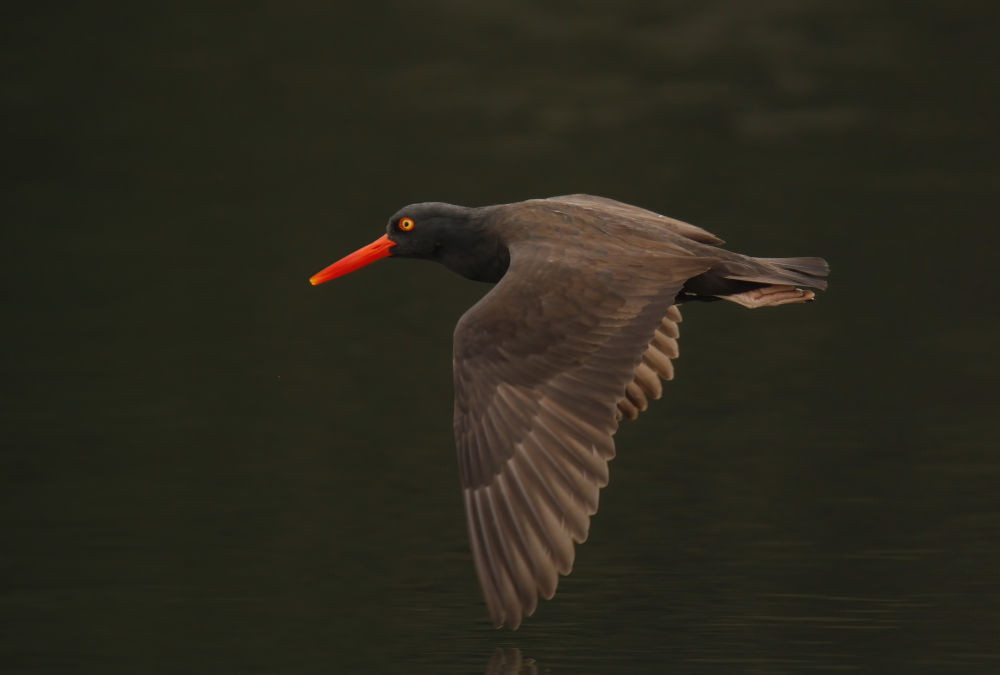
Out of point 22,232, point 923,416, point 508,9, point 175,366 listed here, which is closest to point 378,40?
point 508,9

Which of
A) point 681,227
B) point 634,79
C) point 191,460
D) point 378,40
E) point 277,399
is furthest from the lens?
point 378,40

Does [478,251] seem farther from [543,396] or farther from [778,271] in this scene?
[543,396]

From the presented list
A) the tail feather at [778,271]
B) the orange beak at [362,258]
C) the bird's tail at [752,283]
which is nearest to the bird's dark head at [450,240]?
the orange beak at [362,258]

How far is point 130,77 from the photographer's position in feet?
90.1

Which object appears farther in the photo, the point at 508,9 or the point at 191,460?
the point at 508,9

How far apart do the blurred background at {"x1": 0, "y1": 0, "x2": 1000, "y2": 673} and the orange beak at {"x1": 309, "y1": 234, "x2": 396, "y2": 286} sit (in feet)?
3.75

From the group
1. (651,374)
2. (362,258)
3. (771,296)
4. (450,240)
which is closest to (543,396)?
(771,296)

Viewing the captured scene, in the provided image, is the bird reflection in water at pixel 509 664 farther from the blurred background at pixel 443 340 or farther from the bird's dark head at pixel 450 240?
the bird's dark head at pixel 450 240

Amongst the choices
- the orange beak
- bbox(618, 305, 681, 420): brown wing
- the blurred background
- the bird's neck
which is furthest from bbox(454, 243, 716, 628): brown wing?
the orange beak

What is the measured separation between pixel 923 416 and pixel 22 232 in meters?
10.7

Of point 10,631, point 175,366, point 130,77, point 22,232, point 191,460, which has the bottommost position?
point 130,77

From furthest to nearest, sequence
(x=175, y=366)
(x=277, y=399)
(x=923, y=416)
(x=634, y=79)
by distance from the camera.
→ (x=634, y=79) → (x=175, y=366) → (x=277, y=399) → (x=923, y=416)

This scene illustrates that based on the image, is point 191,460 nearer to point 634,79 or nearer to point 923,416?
point 923,416

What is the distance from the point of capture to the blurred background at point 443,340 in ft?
25.5
